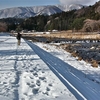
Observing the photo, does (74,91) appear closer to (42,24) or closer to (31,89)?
(31,89)

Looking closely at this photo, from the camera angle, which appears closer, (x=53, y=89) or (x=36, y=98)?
(x=36, y=98)

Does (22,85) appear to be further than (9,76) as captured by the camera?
No

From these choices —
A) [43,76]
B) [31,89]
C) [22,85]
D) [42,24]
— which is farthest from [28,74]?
[42,24]

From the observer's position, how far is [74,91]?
25.2ft

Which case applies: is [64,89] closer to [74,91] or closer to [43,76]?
[74,91]

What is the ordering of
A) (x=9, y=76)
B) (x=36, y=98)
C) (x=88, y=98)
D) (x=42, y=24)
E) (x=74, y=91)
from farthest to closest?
(x=42, y=24) < (x=9, y=76) < (x=74, y=91) < (x=88, y=98) < (x=36, y=98)

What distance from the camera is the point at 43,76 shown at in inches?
375

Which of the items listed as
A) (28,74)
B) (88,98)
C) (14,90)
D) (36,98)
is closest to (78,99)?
(88,98)

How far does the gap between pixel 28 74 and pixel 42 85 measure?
6.83ft

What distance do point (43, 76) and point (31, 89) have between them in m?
2.18

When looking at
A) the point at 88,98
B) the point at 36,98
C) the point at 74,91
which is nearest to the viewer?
the point at 36,98

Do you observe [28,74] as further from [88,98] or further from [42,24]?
[42,24]

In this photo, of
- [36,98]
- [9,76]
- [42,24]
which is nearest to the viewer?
[36,98]

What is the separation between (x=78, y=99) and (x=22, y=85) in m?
2.05
